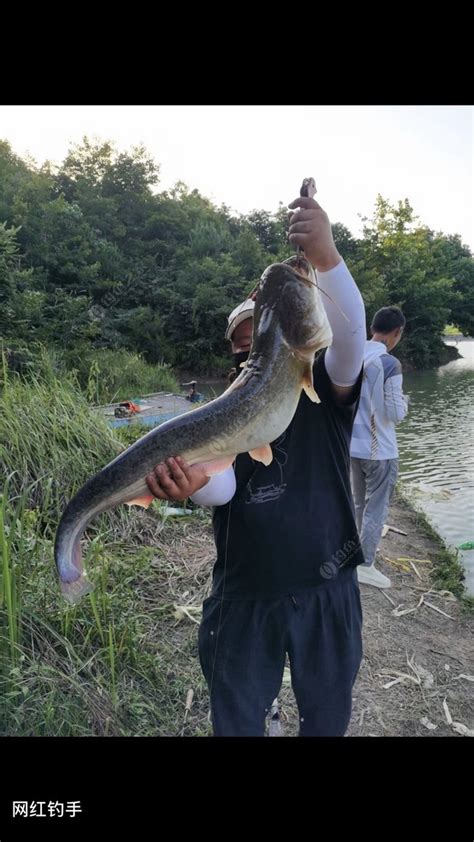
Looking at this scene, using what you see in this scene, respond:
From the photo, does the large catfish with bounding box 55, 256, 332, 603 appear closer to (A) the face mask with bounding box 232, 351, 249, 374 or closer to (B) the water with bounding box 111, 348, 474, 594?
(A) the face mask with bounding box 232, 351, 249, 374

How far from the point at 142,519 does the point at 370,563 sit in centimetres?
222

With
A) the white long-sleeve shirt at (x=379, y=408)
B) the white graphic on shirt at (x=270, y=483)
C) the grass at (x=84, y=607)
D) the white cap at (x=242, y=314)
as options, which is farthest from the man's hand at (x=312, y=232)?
the white long-sleeve shirt at (x=379, y=408)

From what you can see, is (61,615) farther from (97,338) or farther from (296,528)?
(97,338)

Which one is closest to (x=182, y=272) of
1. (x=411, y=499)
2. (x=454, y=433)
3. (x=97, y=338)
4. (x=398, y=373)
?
(x=97, y=338)

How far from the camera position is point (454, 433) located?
13023 millimetres

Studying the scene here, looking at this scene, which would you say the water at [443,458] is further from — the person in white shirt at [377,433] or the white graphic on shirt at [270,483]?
the white graphic on shirt at [270,483]

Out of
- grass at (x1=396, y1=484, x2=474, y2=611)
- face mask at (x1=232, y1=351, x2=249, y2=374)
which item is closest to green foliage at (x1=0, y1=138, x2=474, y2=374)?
grass at (x1=396, y1=484, x2=474, y2=611)

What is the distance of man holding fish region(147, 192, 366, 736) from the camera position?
184 cm

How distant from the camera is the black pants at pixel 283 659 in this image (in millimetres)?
1842

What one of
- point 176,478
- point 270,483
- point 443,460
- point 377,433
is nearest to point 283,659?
point 270,483

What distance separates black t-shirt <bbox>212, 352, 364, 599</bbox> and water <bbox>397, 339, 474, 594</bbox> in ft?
13.3

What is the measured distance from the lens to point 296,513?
6.12ft

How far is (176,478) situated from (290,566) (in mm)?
539

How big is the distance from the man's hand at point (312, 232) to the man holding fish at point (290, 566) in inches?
Answer: 7.4
